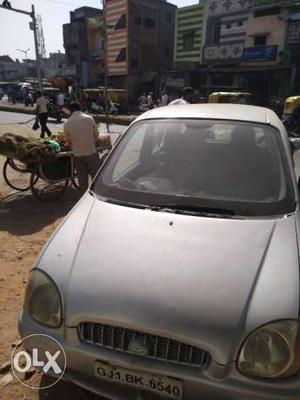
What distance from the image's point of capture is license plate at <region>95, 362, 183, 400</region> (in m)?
1.95

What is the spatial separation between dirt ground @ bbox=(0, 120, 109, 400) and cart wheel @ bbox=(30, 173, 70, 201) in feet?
0.41

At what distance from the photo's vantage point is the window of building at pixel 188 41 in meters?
33.3

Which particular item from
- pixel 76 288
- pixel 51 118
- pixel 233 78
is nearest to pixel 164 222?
pixel 76 288

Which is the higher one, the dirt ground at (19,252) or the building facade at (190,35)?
the building facade at (190,35)

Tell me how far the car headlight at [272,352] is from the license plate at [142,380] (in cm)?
35

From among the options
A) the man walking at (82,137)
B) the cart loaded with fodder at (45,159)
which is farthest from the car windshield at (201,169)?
the cart loaded with fodder at (45,159)

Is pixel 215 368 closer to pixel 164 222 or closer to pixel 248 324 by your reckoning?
pixel 248 324

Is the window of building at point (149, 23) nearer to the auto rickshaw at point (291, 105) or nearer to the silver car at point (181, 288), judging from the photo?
the auto rickshaw at point (291, 105)

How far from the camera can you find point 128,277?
6.97 ft

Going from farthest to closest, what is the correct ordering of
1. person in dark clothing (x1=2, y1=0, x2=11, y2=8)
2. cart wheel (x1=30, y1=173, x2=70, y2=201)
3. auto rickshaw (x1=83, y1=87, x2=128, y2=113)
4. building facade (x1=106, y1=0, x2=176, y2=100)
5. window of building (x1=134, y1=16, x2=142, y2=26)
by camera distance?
window of building (x1=134, y1=16, x2=142, y2=26)
building facade (x1=106, y1=0, x2=176, y2=100)
auto rickshaw (x1=83, y1=87, x2=128, y2=113)
person in dark clothing (x1=2, y1=0, x2=11, y2=8)
cart wheel (x1=30, y1=173, x2=70, y2=201)

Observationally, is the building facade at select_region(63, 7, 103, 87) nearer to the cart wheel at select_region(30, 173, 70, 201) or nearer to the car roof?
the cart wheel at select_region(30, 173, 70, 201)

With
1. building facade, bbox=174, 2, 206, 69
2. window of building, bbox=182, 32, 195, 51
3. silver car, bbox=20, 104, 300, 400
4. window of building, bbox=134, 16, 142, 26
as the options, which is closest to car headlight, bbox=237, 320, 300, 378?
silver car, bbox=20, 104, 300, 400

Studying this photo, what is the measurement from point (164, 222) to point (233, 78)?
2921 centimetres

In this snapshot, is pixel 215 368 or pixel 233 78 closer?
A: pixel 215 368
